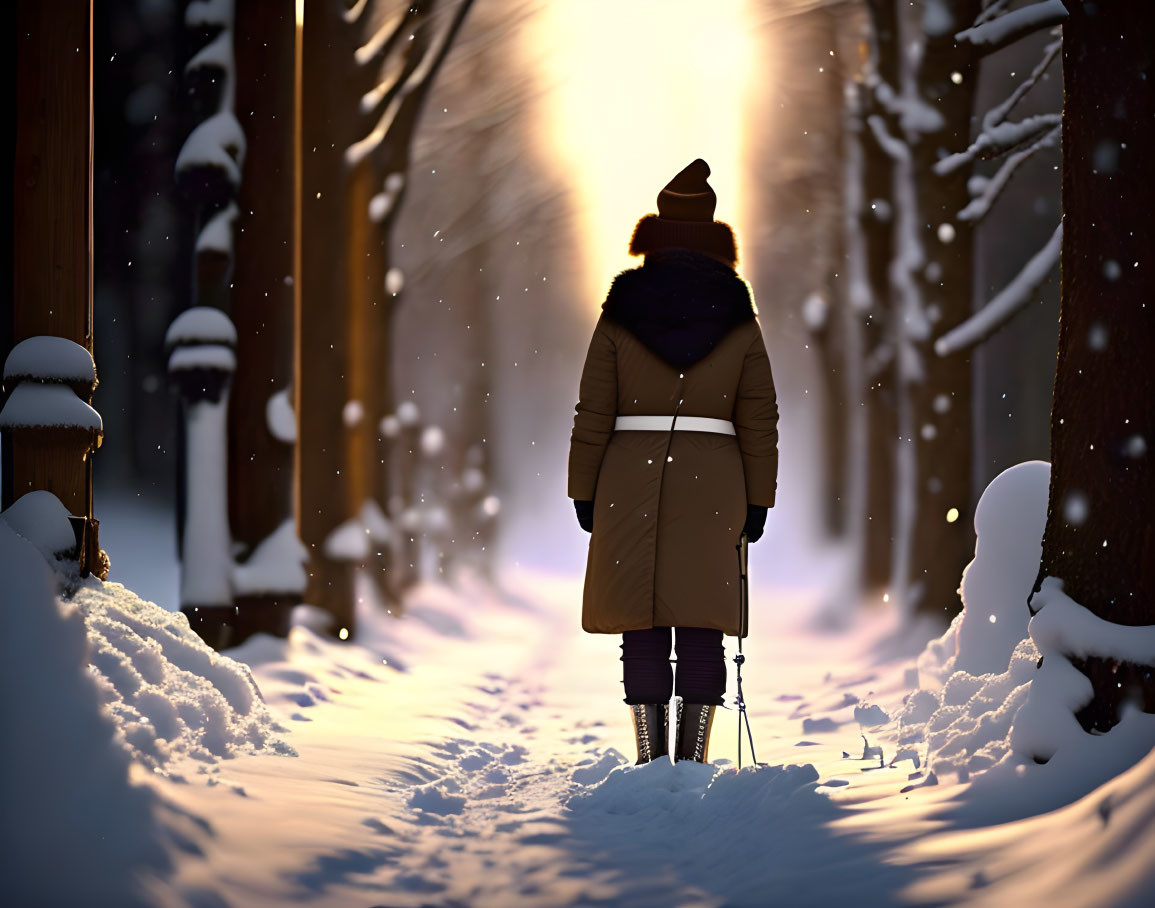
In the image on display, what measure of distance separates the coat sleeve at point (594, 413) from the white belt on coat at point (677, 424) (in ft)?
0.26

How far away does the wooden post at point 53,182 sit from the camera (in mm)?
4051

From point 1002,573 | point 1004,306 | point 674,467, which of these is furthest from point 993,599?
point 1004,306

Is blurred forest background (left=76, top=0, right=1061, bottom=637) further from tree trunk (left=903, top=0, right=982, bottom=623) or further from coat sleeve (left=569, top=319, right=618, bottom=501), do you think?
coat sleeve (left=569, top=319, right=618, bottom=501)

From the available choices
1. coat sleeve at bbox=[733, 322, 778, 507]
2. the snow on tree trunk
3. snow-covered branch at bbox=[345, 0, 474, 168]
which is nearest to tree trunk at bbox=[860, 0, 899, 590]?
snow-covered branch at bbox=[345, 0, 474, 168]

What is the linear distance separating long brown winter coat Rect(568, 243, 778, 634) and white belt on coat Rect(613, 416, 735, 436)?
1 cm

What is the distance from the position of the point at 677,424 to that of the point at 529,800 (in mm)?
1270

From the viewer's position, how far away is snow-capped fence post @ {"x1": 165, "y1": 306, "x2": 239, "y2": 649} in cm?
584

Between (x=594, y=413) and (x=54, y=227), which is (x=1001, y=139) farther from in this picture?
(x=54, y=227)

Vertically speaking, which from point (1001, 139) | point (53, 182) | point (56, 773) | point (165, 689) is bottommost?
point (56, 773)

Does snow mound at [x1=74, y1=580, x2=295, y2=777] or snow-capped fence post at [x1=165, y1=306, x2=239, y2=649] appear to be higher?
snow-capped fence post at [x1=165, y1=306, x2=239, y2=649]

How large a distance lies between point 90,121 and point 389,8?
4.30m

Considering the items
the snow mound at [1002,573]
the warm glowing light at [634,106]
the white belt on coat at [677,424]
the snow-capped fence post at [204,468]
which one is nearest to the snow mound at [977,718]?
the snow mound at [1002,573]

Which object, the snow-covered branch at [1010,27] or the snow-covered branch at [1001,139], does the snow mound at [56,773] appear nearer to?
the snow-covered branch at [1001,139]

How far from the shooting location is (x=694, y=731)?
3896mm
